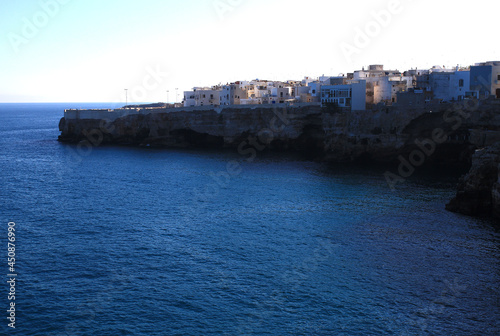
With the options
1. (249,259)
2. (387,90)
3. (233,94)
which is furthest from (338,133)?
(249,259)

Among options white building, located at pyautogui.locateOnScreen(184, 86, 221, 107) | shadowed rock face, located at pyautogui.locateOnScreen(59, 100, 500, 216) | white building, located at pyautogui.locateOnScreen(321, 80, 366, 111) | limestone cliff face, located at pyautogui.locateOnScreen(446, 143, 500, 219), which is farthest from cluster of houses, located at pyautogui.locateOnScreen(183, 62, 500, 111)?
limestone cliff face, located at pyautogui.locateOnScreen(446, 143, 500, 219)

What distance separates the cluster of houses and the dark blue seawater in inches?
947

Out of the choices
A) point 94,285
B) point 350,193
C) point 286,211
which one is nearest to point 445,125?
point 350,193

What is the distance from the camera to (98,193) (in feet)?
180

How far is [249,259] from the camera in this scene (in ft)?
111

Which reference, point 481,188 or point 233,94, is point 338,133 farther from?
point 481,188

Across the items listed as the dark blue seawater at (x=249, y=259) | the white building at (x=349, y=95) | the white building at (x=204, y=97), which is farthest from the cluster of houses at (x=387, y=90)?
the dark blue seawater at (x=249, y=259)

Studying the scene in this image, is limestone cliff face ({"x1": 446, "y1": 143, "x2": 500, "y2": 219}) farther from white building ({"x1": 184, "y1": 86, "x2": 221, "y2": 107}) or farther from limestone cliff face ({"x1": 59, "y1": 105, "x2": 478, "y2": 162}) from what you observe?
white building ({"x1": 184, "y1": 86, "x2": 221, "y2": 107})

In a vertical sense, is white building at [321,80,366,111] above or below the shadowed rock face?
above

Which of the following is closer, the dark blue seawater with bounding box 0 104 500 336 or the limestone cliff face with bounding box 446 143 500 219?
the dark blue seawater with bounding box 0 104 500 336

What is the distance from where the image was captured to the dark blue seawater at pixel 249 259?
84.1ft

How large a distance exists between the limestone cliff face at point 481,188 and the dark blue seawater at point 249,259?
6.24 ft

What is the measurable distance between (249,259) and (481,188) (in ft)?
79.0

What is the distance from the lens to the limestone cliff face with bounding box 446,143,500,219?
145 ft
